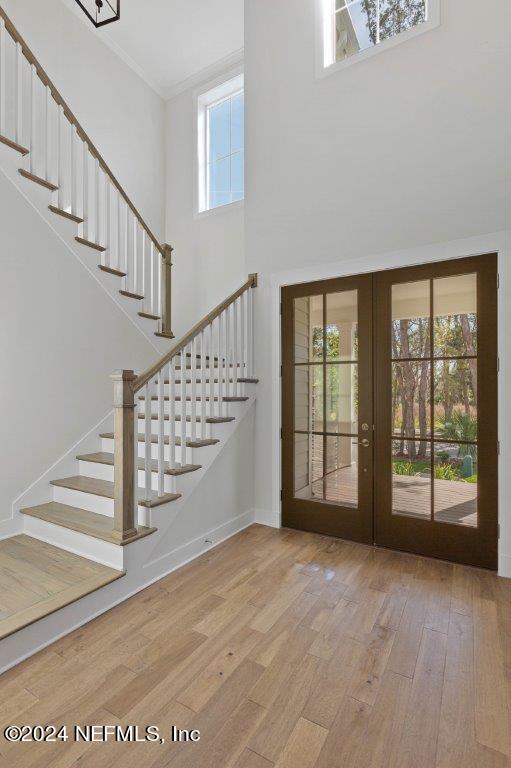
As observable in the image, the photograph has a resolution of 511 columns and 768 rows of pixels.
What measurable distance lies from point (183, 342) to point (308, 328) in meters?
1.15

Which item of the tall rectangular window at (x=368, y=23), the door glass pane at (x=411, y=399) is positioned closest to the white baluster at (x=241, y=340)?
the door glass pane at (x=411, y=399)

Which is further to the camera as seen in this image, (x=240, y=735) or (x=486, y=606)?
(x=486, y=606)

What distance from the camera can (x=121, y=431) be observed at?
2.22 m

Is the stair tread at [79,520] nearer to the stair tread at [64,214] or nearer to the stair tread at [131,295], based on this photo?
the stair tread at [131,295]

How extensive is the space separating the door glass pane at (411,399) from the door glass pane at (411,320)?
10cm

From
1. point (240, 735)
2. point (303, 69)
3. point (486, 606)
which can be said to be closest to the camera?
point (240, 735)

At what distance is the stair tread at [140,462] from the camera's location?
8.53ft

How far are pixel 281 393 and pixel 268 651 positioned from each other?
1977mm

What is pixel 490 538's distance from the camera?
2533mm

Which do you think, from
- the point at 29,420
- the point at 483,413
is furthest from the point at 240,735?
the point at 29,420

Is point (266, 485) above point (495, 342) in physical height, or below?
below

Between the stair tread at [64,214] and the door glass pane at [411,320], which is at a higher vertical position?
the stair tread at [64,214]

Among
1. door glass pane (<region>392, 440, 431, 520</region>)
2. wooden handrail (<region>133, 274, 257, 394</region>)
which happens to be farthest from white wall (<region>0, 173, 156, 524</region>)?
door glass pane (<region>392, 440, 431, 520</region>)

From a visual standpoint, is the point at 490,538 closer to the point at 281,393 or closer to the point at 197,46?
the point at 281,393
